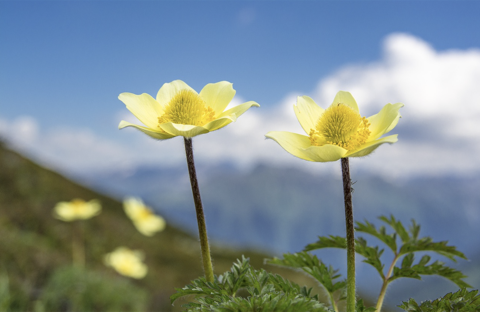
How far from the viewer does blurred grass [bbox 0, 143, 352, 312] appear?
8.08 meters

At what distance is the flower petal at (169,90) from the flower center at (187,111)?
6.0 inches

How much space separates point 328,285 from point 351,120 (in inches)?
34.1

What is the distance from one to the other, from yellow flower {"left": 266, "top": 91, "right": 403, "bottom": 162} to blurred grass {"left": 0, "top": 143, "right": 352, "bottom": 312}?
8.37 ft

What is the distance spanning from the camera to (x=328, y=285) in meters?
2.09

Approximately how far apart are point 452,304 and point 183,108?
4.88 ft

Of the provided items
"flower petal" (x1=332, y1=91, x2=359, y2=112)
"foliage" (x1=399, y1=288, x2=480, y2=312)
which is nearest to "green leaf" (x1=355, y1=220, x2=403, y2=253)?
"foliage" (x1=399, y1=288, x2=480, y2=312)

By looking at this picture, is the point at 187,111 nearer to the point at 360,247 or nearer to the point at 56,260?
the point at 360,247

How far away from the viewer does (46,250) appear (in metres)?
10.6

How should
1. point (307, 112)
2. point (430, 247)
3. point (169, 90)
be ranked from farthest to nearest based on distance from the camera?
point (169, 90)
point (430, 247)
point (307, 112)

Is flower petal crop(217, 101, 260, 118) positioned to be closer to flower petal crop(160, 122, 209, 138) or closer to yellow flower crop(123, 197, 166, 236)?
flower petal crop(160, 122, 209, 138)

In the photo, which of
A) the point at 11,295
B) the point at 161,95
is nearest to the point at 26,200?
the point at 11,295

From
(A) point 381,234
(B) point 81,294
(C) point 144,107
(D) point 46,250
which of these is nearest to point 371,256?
(A) point 381,234

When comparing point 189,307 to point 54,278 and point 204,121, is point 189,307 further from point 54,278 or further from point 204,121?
point 54,278

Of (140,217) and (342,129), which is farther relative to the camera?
(140,217)
